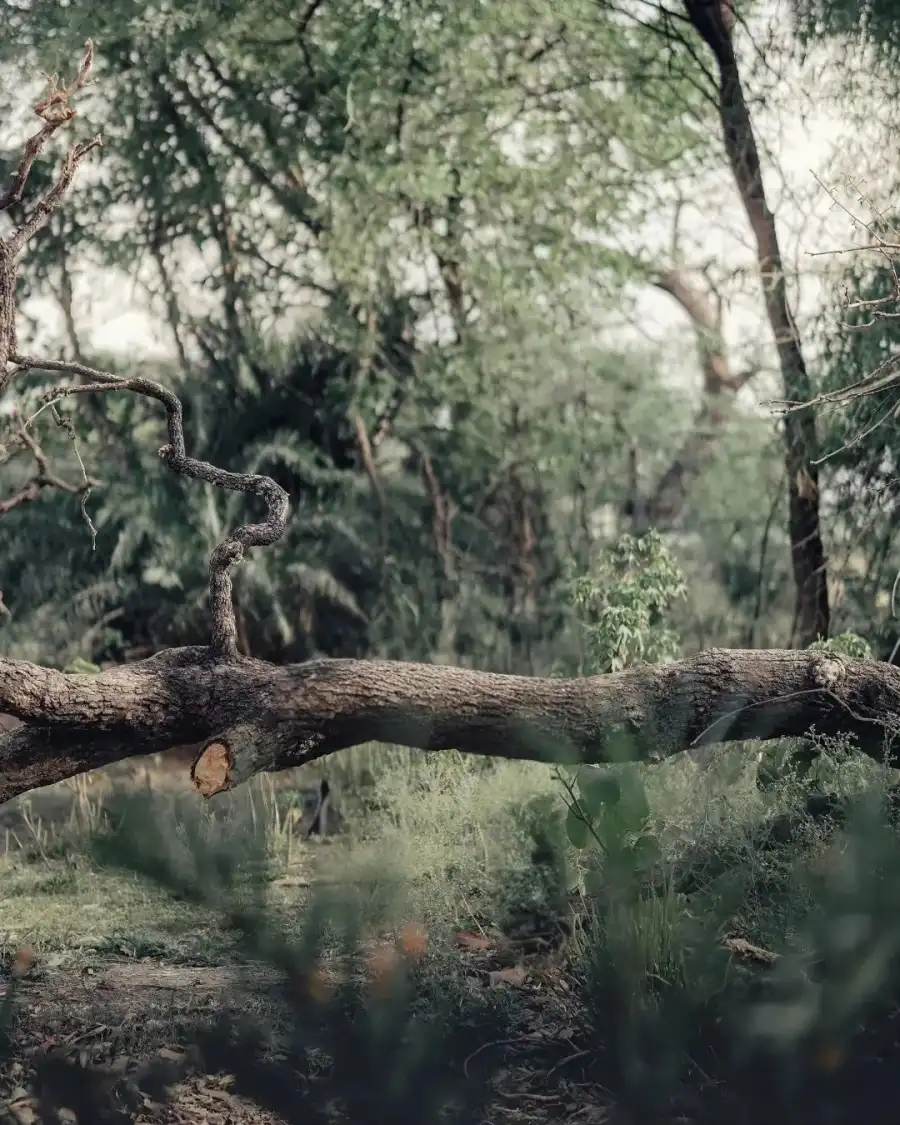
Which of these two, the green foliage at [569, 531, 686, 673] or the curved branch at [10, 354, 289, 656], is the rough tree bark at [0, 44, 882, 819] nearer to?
the curved branch at [10, 354, 289, 656]

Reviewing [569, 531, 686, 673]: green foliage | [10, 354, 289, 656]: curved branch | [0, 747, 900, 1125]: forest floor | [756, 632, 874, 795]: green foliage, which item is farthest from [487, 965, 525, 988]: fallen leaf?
[569, 531, 686, 673]: green foliage

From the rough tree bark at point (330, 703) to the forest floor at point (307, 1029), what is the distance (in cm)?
52

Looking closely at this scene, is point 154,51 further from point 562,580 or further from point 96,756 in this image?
point 96,756

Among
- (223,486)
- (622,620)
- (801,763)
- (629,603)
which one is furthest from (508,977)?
(629,603)

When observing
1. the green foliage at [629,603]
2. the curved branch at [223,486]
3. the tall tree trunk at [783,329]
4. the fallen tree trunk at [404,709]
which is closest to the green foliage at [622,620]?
the green foliage at [629,603]

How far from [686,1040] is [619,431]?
341 inches

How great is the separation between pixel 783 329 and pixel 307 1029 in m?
5.74

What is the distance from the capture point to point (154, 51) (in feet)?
31.1

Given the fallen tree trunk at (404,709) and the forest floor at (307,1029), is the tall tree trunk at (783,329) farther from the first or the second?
the forest floor at (307,1029)

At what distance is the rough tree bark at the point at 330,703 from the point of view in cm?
437

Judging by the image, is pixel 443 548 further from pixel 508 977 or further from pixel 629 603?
pixel 508 977

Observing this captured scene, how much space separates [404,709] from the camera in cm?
458

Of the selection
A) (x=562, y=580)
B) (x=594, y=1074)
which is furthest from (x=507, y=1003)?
(x=562, y=580)

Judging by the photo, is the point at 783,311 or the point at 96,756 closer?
the point at 96,756
